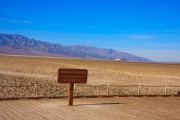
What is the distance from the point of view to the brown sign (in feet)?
40.8

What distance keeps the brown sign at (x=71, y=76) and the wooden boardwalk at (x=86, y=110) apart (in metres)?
1.04

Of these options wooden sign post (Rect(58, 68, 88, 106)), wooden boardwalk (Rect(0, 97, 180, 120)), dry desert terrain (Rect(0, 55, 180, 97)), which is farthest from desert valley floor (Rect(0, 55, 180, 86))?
wooden sign post (Rect(58, 68, 88, 106))

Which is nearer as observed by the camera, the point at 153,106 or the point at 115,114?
the point at 115,114

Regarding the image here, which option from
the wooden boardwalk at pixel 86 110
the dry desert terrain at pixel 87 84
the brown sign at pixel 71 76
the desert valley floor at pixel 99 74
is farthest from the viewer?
the desert valley floor at pixel 99 74

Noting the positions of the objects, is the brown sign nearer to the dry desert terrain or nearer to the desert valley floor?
the dry desert terrain

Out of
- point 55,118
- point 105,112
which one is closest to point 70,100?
point 105,112

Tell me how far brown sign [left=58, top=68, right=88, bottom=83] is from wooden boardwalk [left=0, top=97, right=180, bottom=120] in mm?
1042

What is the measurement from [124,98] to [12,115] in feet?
23.8

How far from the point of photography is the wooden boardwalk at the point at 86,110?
10.4 m

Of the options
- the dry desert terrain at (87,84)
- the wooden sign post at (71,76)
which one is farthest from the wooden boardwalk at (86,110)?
the dry desert terrain at (87,84)

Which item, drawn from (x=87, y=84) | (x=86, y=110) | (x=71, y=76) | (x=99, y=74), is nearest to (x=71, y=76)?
(x=71, y=76)

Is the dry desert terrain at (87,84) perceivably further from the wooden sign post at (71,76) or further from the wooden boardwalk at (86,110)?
the wooden sign post at (71,76)

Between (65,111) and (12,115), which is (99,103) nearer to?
(65,111)

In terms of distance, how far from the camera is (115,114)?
11305mm
